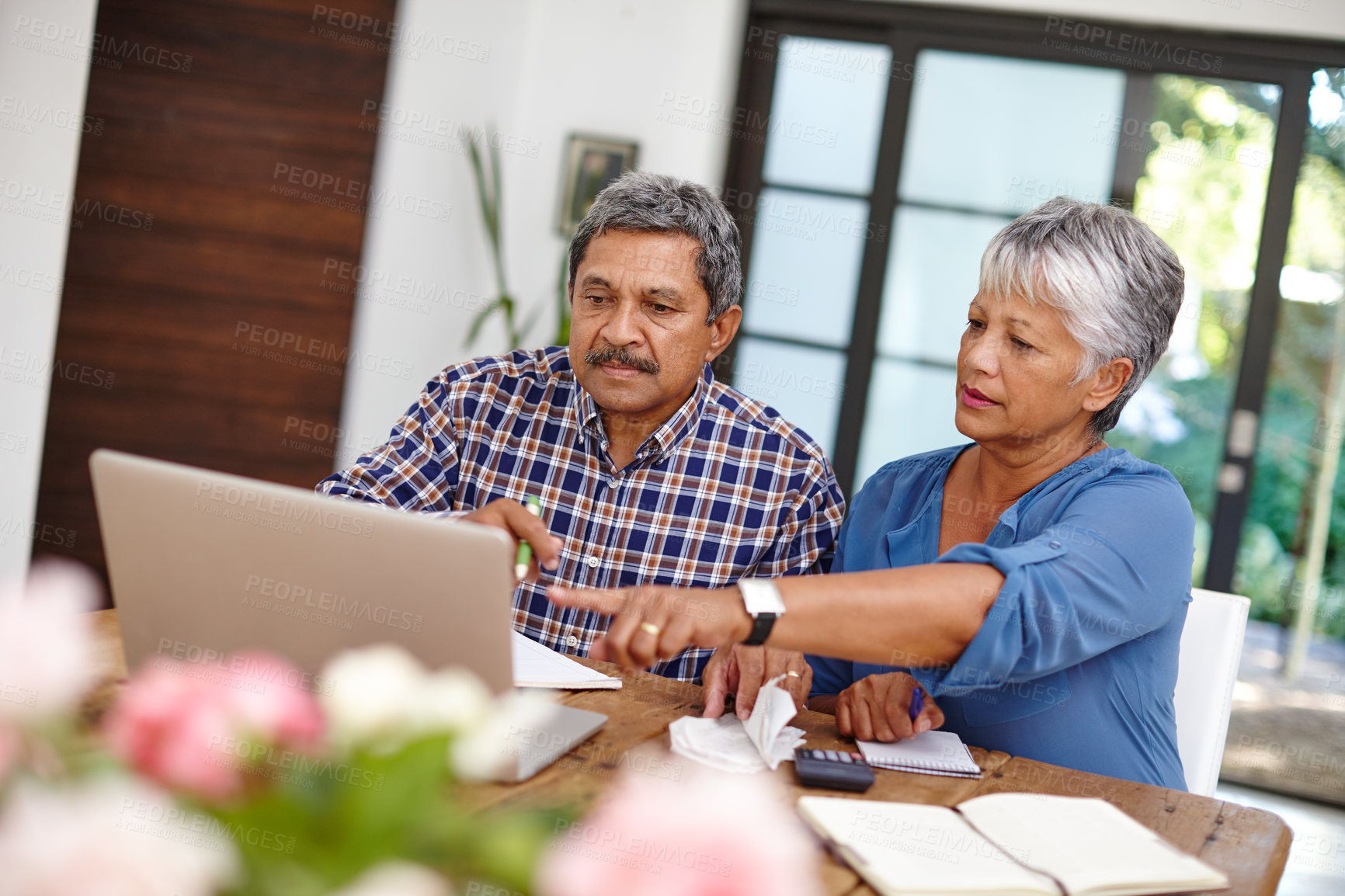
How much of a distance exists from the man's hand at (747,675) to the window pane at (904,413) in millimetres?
2475

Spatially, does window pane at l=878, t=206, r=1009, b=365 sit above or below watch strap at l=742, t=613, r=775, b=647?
above

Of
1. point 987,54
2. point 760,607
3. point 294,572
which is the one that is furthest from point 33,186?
point 987,54

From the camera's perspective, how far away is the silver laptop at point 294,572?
2.97ft

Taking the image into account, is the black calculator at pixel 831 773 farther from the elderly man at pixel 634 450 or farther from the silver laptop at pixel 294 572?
the elderly man at pixel 634 450

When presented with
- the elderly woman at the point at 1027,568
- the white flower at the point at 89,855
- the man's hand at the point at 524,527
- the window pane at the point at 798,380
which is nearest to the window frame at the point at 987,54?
the window pane at the point at 798,380

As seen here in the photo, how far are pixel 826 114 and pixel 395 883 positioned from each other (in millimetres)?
3788

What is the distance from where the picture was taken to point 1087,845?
3.22 ft

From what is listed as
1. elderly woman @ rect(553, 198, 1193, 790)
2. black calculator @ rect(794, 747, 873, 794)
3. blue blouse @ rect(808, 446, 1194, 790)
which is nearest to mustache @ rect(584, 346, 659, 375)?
elderly woman @ rect(553, 198, 1193, 790)

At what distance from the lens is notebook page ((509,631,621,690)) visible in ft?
4.31

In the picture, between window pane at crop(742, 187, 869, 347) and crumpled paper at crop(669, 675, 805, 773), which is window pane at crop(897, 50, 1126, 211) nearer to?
window pane at crop(742, 187, 869, 347)

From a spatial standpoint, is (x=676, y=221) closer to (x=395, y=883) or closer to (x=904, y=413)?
(x=395, y=883)

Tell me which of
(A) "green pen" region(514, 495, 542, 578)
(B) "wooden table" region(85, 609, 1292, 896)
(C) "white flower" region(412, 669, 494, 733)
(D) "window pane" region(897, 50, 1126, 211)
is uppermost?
(D) "window pane" region(897, 50, 1126, 211)

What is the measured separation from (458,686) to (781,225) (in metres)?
3.61

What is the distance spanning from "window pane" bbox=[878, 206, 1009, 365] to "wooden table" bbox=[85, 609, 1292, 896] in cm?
262
